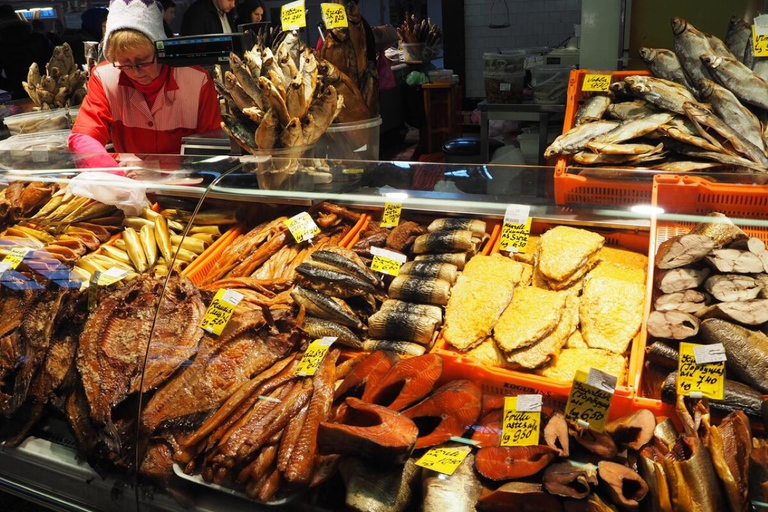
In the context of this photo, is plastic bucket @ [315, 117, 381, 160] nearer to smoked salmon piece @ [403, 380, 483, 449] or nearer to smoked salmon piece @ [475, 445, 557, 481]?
smoked salmon piece @ [403, 380, 483, 449]

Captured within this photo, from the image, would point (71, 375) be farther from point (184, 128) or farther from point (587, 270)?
point (184, 128)

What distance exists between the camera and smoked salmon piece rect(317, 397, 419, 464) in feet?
5.41

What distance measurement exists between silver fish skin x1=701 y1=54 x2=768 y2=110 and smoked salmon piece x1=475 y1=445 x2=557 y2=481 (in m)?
2.31

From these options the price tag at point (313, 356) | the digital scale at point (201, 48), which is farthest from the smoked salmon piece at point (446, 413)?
the digital scale at point (201, 48)

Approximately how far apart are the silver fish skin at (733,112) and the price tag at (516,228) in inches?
45.7

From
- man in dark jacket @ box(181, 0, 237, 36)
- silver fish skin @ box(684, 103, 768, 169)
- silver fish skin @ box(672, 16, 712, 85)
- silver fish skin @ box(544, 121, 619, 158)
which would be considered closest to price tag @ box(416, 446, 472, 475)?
silver fish skin @ box(544, 121, 619, 158)

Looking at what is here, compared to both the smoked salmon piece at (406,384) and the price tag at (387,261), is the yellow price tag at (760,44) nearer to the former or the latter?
the price tag at (387,261)

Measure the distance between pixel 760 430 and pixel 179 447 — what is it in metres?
1.85

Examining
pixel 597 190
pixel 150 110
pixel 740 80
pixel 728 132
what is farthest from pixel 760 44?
pixel 150 110

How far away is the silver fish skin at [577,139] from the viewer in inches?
115

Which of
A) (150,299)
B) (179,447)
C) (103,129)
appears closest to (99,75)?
(103,129)

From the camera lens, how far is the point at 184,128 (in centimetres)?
440

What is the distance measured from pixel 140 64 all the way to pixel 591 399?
361cm

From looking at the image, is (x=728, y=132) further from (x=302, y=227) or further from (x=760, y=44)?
(x=302, y=227)
